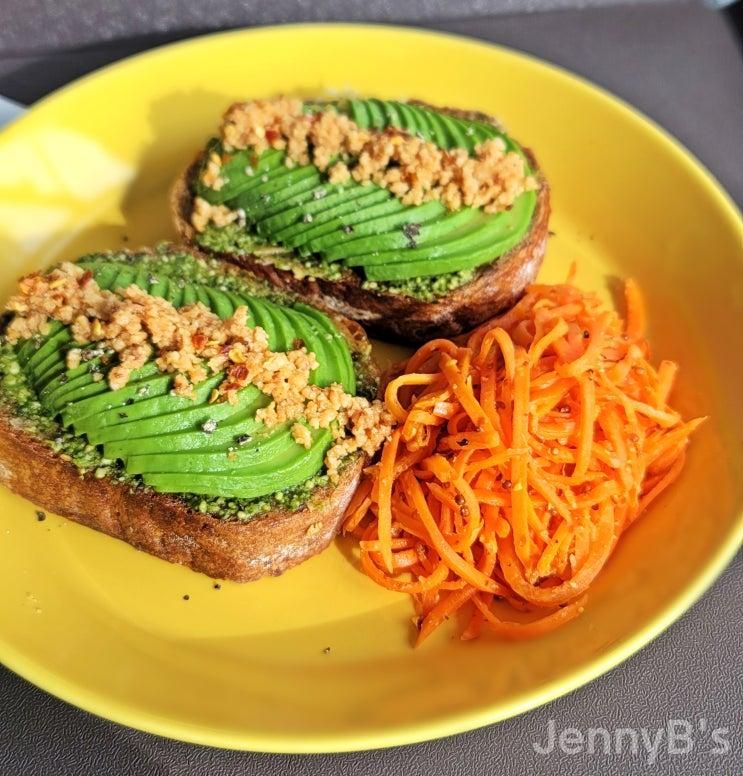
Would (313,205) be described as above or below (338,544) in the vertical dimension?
above

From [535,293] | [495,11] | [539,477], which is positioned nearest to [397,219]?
[535,293]

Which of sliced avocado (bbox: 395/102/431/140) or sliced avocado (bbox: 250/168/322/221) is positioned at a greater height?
sliced avocado (bbox: 395/102/431/140)

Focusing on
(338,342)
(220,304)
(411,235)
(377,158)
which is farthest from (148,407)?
(377,158)

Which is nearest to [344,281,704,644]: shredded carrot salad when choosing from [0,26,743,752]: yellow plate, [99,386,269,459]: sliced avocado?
[0,26,743,752]: yellow plate

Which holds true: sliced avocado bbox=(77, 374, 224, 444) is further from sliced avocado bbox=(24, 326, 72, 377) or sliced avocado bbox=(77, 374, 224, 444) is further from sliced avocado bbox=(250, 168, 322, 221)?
sliced avocado bbox=(250, 168, 322, 221)

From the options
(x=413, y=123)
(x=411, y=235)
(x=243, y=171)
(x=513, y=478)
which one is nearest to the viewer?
(x=513, y=478)

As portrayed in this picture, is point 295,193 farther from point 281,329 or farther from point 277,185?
point 281,329
